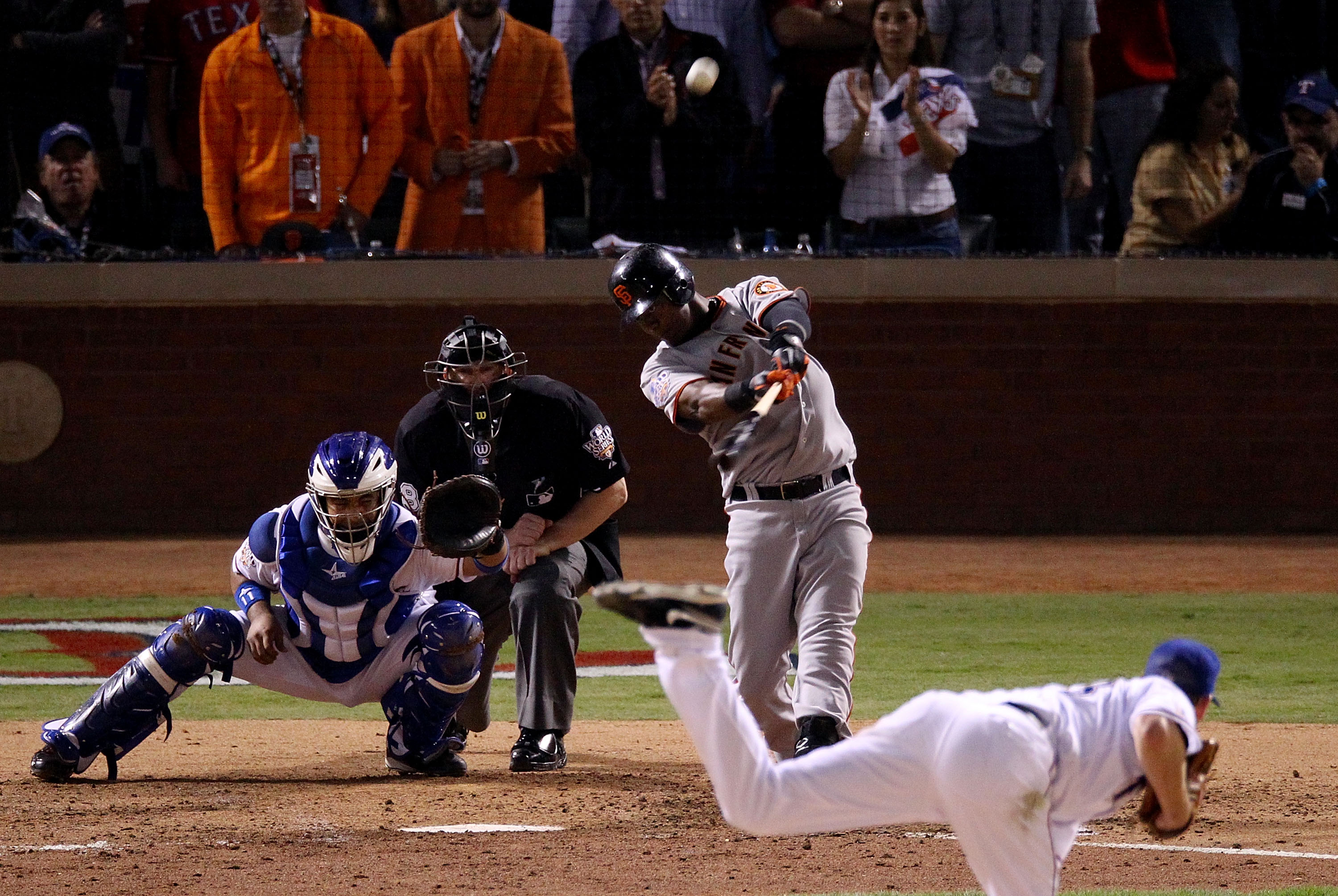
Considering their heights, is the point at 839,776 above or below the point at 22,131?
below

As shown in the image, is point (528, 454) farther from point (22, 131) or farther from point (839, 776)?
point (22, 131)

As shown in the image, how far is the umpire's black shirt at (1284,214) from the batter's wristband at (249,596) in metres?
8.28

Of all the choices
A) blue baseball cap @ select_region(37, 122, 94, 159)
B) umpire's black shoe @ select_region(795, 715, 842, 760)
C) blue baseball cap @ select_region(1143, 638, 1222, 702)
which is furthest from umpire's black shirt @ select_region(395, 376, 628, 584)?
blue baseball cap @ select_region(37, 122, 94, 159)

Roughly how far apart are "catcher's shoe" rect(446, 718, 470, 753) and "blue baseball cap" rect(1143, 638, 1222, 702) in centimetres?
304

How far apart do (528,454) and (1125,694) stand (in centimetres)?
324

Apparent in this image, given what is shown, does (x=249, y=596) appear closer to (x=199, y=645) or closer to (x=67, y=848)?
(x=199, y=645)

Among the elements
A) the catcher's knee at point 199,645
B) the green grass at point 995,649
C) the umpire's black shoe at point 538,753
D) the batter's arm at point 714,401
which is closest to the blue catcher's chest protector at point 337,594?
the catcher's knee at point 199,645

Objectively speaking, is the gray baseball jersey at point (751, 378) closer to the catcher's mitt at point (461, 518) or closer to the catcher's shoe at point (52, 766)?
the catcher's mitt at point (461, 518)

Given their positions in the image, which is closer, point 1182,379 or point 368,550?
point 368,550

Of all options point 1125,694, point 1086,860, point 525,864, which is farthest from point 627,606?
point 1086,860

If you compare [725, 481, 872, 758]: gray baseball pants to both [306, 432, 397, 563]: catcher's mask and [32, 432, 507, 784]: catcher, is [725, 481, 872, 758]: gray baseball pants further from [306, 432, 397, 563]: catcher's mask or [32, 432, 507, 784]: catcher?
[306, 432, 397, 563]: catcher's mask

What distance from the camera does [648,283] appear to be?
545 cm

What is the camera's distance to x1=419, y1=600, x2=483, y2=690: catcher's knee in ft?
18.4

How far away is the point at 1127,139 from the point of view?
1198 centimetres
